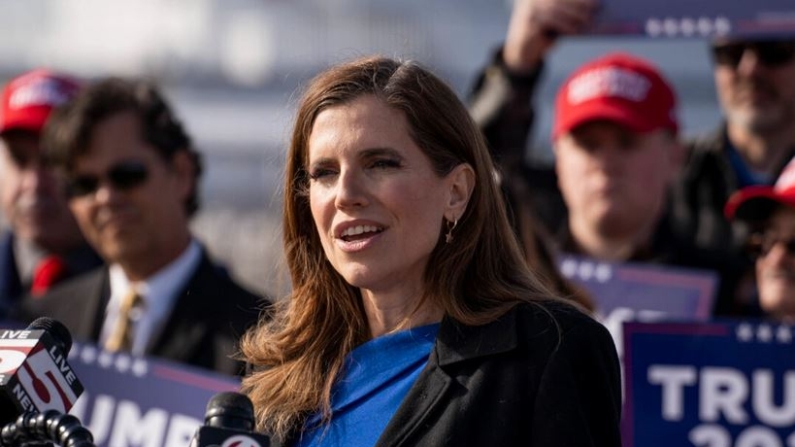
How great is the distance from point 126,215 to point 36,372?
2.66 m

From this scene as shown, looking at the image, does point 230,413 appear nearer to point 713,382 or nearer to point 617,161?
point 713,382

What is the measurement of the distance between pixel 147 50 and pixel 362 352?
12678mm

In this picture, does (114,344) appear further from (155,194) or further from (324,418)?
(324,418)

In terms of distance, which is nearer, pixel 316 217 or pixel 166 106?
pixel 316 217

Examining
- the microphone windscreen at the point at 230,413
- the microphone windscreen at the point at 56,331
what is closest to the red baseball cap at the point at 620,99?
the microphone windscreen at the point at 56,331

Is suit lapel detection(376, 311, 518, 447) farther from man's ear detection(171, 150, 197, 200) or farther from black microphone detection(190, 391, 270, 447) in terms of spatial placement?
man's ear detection(171, 150, 197, 200)

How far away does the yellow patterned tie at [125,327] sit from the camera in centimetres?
506

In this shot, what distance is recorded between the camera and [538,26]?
5320mm

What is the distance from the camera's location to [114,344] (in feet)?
16.6

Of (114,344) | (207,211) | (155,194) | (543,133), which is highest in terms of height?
(155,194)

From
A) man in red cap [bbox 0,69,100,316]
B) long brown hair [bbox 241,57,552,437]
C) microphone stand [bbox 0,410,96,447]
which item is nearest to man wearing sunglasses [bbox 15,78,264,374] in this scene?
man in red cap [bbox 0,69,100,316]

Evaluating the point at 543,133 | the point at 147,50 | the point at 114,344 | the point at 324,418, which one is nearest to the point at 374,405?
the point at 324,418

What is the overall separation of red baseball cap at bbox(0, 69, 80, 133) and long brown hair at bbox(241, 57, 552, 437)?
9.31 feet

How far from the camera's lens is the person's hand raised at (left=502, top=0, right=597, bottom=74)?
5160 millimetres
